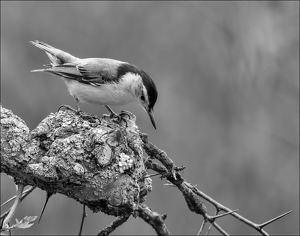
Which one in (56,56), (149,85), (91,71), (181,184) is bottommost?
(181,184)

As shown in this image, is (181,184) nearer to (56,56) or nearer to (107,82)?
(107,82)

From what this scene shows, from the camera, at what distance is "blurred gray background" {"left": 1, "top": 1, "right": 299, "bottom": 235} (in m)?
5.60

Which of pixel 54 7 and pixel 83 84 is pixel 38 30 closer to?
→ pixel 54 7

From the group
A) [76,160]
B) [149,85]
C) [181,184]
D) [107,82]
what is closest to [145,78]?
[149,85]

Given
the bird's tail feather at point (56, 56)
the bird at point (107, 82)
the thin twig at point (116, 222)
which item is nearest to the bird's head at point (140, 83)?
the bird at point (107, 82)

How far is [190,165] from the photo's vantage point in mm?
6246

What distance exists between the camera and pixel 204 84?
249 inches

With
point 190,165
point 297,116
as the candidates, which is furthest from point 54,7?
point 297,116

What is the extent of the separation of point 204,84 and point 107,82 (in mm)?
2367

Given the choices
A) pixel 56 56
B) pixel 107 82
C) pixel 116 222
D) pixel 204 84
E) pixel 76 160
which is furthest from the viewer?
pixel 204 84

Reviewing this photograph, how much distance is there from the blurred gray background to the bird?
1094 millimetres

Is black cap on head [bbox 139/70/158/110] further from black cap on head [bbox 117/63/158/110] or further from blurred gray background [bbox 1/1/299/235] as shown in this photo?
blurred gray background [bbox 1/1/299/235]

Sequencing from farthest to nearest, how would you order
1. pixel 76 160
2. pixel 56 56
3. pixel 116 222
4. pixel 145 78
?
pixel 56 56, pixel 145 78, pixel 116 222, pixel 76 160

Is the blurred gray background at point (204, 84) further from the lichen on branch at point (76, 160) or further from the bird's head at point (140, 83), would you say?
the lichen on branch at point (76, 160)
